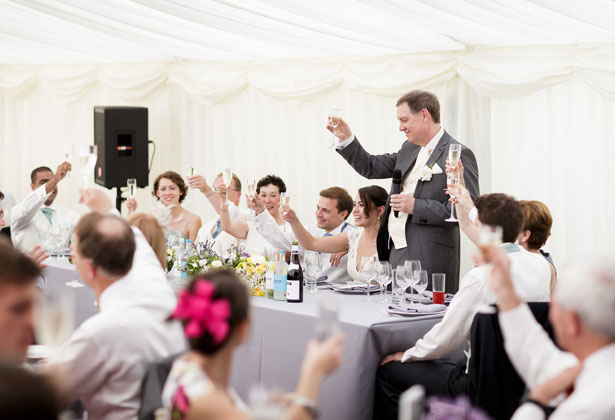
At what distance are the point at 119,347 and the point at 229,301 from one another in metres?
0.67

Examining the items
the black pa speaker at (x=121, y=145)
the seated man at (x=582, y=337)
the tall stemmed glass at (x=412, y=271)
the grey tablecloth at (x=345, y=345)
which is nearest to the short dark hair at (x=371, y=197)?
the grey tablecloth at (x=345, y=345)

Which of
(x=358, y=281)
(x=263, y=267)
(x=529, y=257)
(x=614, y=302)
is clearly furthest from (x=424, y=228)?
(x=614, y=302)

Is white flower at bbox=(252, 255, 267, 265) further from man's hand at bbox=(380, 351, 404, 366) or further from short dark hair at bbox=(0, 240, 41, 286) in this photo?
short dark hair at bbox=(0, 240, 41, 286)

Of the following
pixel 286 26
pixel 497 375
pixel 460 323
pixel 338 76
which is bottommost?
pixel 497 375

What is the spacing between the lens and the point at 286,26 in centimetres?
628

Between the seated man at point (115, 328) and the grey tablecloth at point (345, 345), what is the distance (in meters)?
1.23

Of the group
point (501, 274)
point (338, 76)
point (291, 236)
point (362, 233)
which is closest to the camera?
point (501, 274)

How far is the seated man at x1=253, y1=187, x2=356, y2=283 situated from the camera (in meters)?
4.88

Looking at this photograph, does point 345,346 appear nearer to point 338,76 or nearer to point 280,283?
point 280,283

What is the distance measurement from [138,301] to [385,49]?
4832mm

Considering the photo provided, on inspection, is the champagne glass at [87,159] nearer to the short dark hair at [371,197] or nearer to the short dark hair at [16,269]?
the short dark hair at [16,269]

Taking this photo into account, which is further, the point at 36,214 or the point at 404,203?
the point at 36,214

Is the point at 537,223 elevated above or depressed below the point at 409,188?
below

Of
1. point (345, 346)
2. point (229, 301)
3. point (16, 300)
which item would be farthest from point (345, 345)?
point (16, 300)
